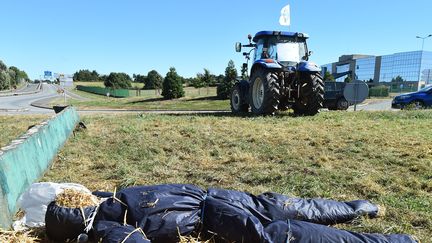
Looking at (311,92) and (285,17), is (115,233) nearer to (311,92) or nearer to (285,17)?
(311,92)

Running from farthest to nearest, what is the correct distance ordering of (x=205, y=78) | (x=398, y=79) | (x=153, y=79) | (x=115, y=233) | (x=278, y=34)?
(x=398, y=79), (x=153, y=79), (x=205, y=78), (x=278, y=34), (x=115, y=233)

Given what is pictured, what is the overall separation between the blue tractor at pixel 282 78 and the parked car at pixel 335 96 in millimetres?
6849

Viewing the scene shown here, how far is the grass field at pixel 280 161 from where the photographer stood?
13.5 ft

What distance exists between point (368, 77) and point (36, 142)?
111 meters

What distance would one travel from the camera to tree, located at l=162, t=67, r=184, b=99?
1394 inches

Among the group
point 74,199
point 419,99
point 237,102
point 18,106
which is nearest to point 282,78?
point 237,102

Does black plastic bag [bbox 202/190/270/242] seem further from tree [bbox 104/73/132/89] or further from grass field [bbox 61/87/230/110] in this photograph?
tree [bbox 104/73/132/89]

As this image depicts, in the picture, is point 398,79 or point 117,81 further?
point 398,79

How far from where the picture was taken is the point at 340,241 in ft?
8.84

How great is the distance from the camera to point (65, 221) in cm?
288

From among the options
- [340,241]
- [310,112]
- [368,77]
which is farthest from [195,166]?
[368,77]

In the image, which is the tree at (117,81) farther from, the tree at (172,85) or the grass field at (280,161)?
the grass field at (280,161)

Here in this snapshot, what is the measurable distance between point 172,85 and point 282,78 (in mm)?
25741

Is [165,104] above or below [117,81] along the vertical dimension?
below
